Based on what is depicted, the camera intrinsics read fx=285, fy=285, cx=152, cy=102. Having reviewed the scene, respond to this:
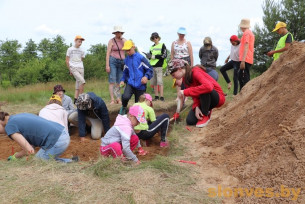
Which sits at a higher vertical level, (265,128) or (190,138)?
(265,128)

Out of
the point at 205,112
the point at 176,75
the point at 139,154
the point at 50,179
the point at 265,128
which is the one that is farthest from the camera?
the point at 205,112

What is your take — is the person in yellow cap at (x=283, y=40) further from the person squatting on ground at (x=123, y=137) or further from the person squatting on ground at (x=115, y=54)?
the person squatting on ground at (x=123, y=137)

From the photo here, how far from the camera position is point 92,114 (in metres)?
5.47

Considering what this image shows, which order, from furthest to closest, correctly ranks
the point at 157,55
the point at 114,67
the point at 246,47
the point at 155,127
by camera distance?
the point at 157,55, the point at 114,67, the point at 246,47, the point at 155,127

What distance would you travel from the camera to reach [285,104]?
12.1ft

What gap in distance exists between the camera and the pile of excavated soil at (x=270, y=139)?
2787mm

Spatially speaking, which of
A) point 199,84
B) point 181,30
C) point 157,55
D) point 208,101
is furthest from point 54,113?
point 181,30

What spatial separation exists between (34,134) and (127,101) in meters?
2.73

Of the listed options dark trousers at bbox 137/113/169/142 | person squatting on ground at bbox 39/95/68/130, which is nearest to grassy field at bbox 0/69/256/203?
person squatting on ground at bbox 39/95/68/130

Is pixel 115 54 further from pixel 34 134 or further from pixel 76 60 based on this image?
pixel 34 134

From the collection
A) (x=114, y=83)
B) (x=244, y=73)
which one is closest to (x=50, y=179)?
(x=114, y=83)

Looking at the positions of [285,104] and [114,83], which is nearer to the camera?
[285,104]

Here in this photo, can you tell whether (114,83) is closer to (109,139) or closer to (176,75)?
(176,75)

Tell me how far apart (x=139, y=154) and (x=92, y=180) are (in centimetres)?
151
